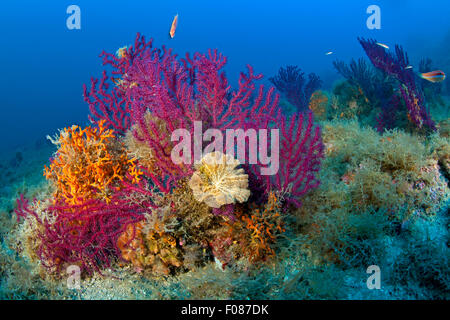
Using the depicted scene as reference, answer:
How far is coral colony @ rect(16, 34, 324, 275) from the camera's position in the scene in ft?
10.1

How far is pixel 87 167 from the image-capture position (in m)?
3.53

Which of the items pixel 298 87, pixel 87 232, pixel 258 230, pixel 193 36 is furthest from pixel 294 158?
pixel 193 36

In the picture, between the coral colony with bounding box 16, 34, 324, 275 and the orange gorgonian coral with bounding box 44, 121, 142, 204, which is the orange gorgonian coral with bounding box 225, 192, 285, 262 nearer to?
the coral colony with bounding box 16, 34, 324, 275

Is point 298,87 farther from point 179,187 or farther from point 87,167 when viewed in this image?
point 87,167

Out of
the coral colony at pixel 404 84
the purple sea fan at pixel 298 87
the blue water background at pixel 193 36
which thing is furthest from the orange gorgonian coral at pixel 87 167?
the blue water background at pixel 193 36

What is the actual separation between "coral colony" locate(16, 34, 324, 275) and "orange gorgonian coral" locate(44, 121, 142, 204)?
0.05 feet

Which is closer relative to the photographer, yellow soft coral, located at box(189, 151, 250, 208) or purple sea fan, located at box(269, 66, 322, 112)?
yellow soft coral, located at box(189, 151, 250, 208)

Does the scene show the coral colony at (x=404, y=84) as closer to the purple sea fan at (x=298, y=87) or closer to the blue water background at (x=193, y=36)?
the purple sea fan at (x=298, y=87)

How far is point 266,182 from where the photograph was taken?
3475 millimetres

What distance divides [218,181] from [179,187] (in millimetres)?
717

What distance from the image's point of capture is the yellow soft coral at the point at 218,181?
2895 mm

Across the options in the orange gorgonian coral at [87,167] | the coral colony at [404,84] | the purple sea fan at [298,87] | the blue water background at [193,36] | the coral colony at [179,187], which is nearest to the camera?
the coral colony at [179,187]

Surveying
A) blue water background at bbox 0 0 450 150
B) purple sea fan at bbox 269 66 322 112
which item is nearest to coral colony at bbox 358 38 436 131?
purple sea fan at bbox 269 66 322 112

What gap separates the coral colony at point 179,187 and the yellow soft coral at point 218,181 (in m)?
0.01
